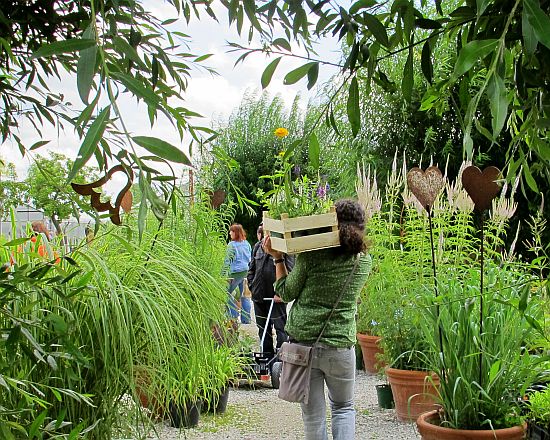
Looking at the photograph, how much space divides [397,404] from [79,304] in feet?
10.2

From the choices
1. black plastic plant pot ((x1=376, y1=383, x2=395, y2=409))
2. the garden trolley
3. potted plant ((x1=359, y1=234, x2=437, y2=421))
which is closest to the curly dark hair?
potted plant ((x1=359, y1=234, x2=437, y2=421))

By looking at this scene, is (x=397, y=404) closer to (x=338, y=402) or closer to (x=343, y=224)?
(x=338, y=402)

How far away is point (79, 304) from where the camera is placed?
8.56 feet

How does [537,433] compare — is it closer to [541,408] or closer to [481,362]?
[541,408]

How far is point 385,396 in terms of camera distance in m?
5.55

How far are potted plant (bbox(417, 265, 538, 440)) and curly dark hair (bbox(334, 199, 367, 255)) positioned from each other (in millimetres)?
499

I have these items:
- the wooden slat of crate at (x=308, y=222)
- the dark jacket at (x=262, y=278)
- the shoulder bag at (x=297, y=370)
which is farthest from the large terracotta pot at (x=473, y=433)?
the dark jacket at (x=262, y=278)

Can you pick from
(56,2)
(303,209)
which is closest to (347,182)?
(303,209)

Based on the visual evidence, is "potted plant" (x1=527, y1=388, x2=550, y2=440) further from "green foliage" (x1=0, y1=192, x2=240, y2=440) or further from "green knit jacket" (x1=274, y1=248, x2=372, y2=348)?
"green foliage" (x1=0, y1=192, x2=240, y2=440)

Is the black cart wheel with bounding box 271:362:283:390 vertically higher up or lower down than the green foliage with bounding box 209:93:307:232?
lower down

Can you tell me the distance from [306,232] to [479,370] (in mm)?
1136

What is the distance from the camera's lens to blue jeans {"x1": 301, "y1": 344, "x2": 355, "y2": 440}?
Result: 372cm

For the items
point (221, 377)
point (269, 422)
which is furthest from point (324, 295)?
point (269, 422)

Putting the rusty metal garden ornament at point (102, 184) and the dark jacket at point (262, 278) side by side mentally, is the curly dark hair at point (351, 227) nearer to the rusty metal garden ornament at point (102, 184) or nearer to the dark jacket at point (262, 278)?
the rusty metal garden ornament at point (102, 184)
